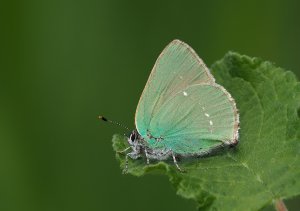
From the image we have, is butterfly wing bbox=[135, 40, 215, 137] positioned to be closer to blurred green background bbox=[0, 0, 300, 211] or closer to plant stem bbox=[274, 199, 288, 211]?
plant stem bbox=[274, 199, 288, 211]

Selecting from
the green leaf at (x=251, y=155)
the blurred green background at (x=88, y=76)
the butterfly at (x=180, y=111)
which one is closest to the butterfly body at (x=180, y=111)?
the butterfly at (x=180, y=111)

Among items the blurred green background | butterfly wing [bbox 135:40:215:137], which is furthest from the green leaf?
the blurred green background

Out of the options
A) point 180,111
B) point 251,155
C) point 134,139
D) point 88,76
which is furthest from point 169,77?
point 88,76

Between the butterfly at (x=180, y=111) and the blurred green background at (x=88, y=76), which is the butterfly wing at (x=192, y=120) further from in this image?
the blurred green background at (x=88, y=76)

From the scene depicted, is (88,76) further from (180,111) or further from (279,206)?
(279,206)

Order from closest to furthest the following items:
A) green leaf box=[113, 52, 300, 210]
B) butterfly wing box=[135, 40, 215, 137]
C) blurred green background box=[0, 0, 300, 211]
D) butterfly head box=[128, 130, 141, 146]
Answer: green leaf box=[113, 52, 300, 210]
butterfly wing box=[135, 40, 215, 137]
butterfly head box=[128, 130, 141, 146]
blurred green background box=[0, 0, 300, 211]

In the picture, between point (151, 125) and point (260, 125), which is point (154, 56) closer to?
point (151, 125)
